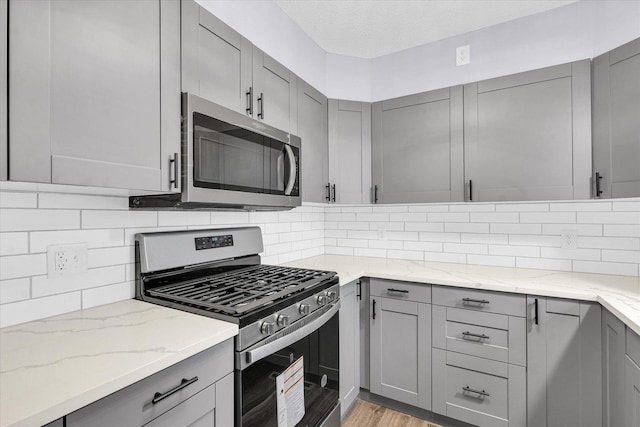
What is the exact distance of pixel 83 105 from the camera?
92 cm

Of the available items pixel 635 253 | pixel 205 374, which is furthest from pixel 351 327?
pixel 635 253

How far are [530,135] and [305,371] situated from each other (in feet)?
5.96

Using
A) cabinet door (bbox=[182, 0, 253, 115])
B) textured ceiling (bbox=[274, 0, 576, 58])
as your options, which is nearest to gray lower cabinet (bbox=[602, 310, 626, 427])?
textured ceiling (bbox=[274, 0, 576, 58])

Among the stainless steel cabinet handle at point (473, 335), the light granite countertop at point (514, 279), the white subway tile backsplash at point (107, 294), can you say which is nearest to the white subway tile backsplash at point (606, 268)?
the light granite countertop at point (514, 279)

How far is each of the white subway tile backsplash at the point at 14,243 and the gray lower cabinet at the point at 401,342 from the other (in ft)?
5.58

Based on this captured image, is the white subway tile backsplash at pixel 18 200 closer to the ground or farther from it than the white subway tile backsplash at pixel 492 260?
farther from it

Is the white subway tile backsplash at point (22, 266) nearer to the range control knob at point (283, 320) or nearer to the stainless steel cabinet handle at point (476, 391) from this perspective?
the range control knob at point (283, 320)

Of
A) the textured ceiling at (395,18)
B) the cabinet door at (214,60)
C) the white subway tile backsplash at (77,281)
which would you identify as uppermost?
the textured ceiling at (395,18)

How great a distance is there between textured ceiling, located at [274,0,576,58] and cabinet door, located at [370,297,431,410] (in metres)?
1.79

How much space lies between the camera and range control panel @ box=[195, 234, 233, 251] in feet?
5.27

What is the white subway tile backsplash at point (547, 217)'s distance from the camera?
2039mm

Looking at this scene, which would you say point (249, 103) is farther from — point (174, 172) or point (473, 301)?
point (473, 301)

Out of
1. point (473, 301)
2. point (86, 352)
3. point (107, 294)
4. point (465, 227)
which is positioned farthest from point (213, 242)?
point (465, 227)

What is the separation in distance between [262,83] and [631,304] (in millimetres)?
1971
